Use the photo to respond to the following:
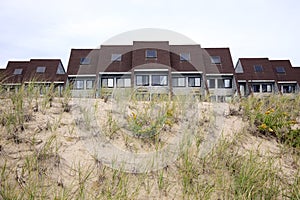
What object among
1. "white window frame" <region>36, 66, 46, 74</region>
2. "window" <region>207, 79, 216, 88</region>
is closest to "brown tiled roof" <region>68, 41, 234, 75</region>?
"window" <region>207, 79, 216, 88</region>

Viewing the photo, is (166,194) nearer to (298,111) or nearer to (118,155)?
(118,155)

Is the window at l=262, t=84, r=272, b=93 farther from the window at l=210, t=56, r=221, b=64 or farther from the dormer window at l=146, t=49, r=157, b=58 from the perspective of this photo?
the dormer window at l=146, t=49, r=157, b=58

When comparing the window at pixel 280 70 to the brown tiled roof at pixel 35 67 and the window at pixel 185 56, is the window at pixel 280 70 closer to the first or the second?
the window at pixel 185 56

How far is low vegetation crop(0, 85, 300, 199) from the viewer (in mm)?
3367

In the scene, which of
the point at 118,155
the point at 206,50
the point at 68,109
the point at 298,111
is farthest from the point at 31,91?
the point at 206,50

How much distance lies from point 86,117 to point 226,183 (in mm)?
2276

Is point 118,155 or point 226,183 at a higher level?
point 118,155

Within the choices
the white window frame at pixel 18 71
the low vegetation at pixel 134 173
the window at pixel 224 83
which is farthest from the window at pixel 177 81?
the low vegetation at pixel 134 173

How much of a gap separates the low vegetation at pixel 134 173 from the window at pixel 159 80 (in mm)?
22839

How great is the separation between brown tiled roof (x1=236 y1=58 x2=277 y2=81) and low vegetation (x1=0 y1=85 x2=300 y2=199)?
2866 cm

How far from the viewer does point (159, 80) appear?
2839 cm

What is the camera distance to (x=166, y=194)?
343cm

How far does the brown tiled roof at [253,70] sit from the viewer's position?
32781 mm

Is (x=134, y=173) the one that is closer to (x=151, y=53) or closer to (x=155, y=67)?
(x=155, y=67)
